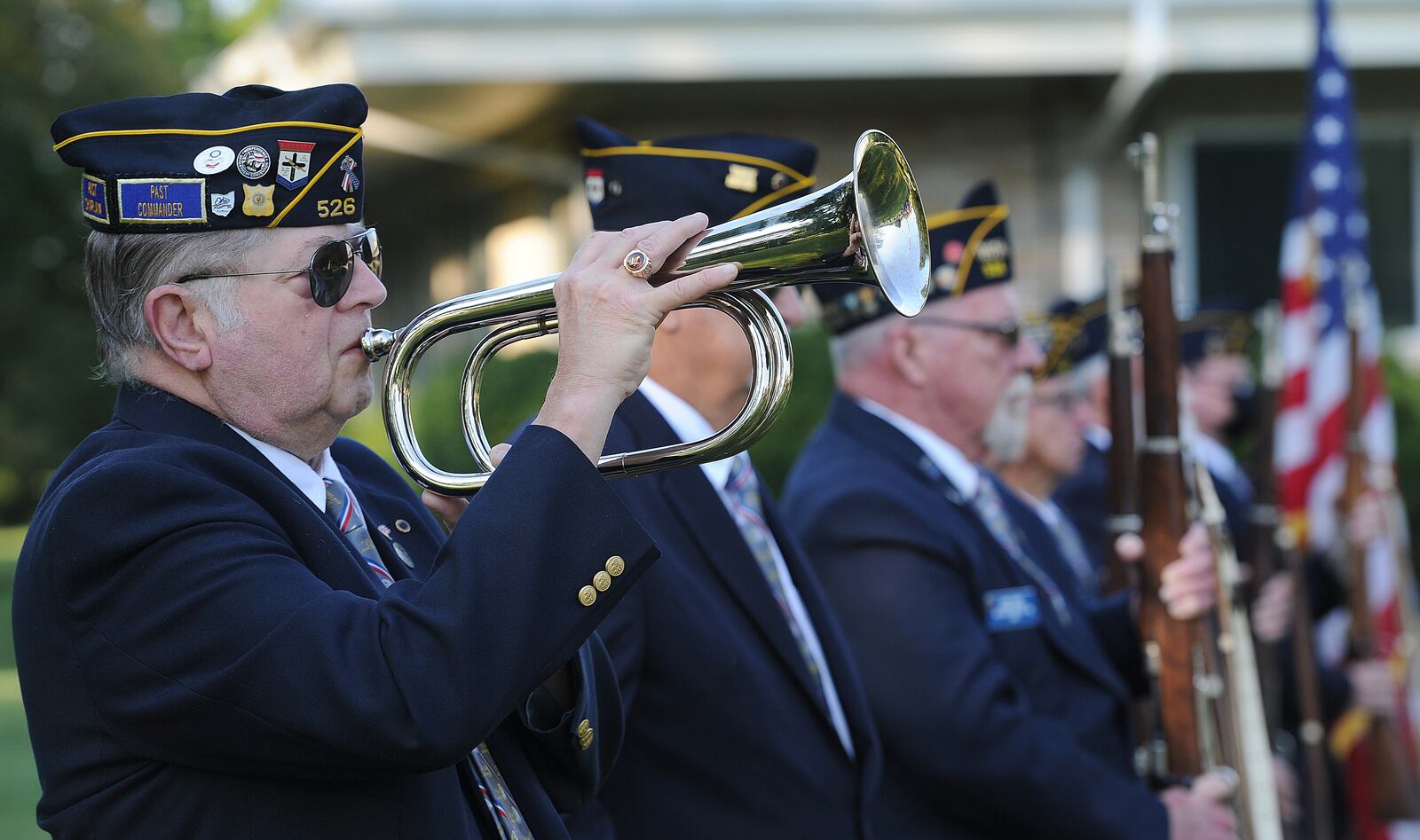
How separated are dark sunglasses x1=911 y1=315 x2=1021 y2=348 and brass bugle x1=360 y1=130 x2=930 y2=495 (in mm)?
1907

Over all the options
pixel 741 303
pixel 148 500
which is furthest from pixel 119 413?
pixel 741 303

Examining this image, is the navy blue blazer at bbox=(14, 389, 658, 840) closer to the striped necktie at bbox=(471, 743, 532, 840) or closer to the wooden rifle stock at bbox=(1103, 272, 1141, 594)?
the striped necktie at bbox=(471, 743, 532, 840)

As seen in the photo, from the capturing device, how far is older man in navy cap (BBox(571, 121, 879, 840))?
3.08m

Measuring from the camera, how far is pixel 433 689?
76.5 inches

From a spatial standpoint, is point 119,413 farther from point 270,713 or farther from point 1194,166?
point 1194,166

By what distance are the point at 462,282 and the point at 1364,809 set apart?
9077mm

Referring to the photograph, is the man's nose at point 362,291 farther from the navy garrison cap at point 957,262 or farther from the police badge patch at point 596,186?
the navy garrison cap at point 957,262

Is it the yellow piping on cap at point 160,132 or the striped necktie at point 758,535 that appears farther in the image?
the striped necktie at point 758,535

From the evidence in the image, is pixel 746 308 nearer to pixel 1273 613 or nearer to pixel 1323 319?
pixel 1273 613

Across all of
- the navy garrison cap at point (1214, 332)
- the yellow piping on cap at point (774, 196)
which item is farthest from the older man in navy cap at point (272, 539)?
the navy garrison cap at point (1214, 332)

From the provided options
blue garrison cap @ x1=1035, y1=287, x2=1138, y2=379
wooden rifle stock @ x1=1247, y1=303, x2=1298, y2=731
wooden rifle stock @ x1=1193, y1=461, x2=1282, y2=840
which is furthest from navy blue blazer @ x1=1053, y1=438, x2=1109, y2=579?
wooden rifle stock @ x1=1193, y1=461, x2=1282, y2=840

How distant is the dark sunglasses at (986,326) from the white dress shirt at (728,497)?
1152 mm

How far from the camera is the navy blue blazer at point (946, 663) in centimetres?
371

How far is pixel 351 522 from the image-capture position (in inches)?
96.2
